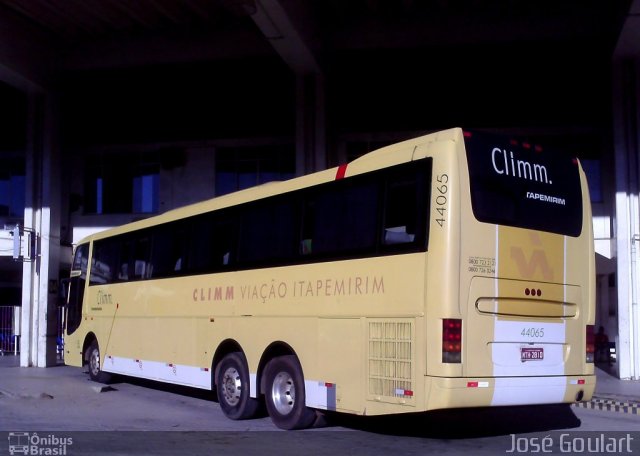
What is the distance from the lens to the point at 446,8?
20031mm

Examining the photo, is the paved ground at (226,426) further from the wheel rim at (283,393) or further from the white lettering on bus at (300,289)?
the white lettering on bus at (300,289)

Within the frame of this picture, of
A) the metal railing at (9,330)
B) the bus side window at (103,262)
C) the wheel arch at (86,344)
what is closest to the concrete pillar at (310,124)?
the bus side window at (103,262)

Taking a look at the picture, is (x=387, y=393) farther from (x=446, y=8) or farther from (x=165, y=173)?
(x=165, y=173)

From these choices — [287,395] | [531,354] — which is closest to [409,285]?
[531,354]

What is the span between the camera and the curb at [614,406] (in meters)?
13.7

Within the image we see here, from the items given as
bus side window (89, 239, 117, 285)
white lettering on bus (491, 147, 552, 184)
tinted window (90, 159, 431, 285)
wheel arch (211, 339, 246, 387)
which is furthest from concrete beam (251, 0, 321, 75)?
white lettering on bus (491, 147, 552, 184)

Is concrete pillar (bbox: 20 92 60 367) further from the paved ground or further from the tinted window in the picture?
the tinted window

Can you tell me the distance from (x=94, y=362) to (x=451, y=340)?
1185 cm

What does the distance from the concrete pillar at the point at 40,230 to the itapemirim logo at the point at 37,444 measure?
41.3ft

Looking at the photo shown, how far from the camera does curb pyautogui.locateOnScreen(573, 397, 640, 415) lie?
539 inches

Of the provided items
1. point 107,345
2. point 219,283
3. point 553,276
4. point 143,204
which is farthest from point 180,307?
point 143,204

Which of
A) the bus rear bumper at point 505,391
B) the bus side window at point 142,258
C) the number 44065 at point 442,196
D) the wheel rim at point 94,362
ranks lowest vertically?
the wheel rim at point 94,362

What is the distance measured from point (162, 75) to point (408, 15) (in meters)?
7.63

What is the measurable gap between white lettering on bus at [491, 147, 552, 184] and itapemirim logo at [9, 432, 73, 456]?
6.32 meters
